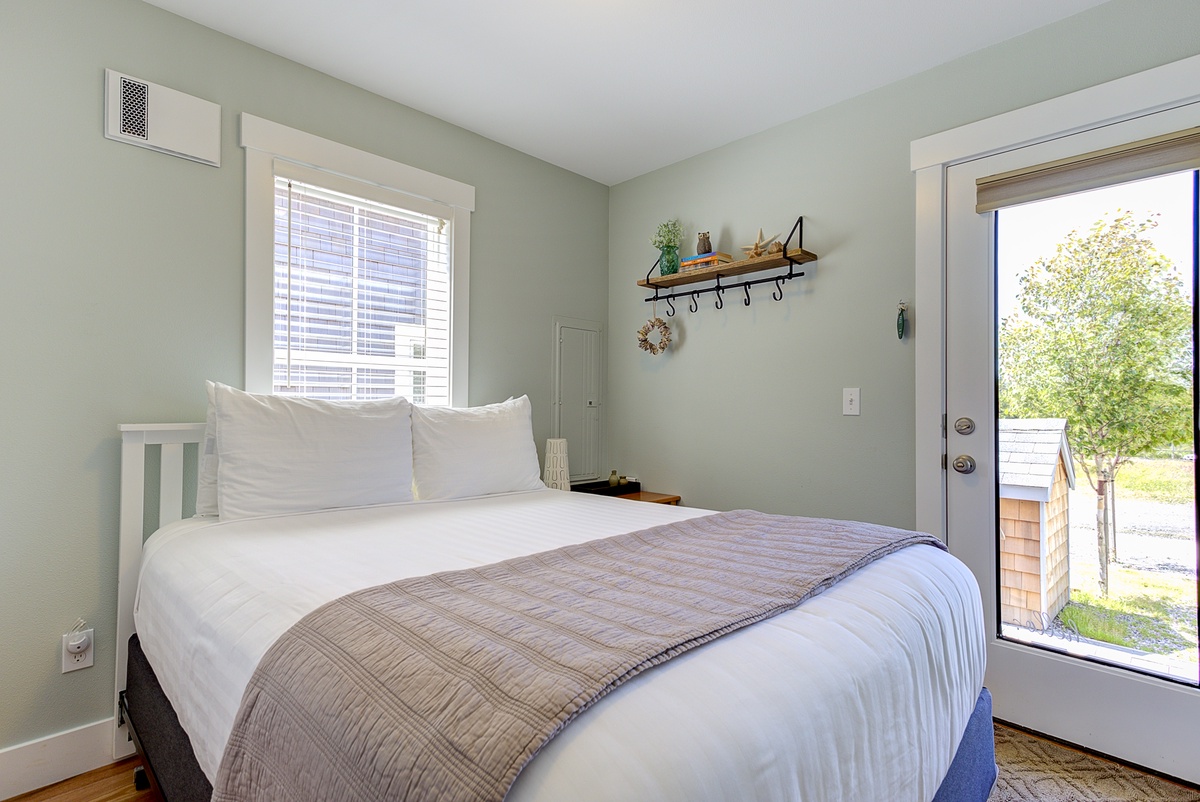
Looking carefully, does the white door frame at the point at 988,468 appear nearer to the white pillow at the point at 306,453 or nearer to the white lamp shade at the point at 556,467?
the white lamp shade at the point at 556,467

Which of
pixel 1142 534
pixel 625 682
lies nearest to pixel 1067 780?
pixel 1142 534

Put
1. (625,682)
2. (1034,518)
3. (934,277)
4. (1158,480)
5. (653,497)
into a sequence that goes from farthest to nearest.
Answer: (653,497)
(934,277)
(1034,518)
(1158,480)
(625,682)

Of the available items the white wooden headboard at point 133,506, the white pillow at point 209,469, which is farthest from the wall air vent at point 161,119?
the white wooden headboard at point 133,506

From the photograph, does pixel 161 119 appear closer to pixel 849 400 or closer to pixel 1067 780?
pixel 849 400

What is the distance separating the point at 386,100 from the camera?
2578 millimetres

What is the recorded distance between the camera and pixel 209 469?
1.87 meters

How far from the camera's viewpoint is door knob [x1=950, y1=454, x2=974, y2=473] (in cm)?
220

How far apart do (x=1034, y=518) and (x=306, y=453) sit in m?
2.50

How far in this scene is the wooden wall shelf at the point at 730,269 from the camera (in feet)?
8.61

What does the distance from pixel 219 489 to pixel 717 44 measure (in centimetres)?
229

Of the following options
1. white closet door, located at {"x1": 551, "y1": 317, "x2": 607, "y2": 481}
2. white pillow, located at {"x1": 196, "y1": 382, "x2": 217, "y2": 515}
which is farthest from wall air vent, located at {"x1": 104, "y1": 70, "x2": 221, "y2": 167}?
white closet door, located at {"x1": 551, "y1": 317, "x2": 607, "y2": 481}

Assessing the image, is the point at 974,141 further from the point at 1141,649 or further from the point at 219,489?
the point at 219,489

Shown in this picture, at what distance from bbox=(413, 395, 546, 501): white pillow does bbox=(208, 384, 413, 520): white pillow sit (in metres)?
0.07

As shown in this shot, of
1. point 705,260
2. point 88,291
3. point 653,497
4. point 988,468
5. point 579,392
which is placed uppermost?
point 705,260
